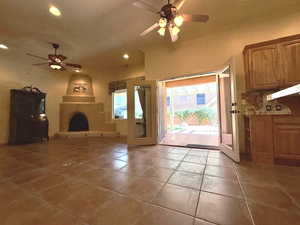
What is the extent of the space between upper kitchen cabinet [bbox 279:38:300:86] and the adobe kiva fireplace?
18.5 feet

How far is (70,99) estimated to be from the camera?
6.38 m

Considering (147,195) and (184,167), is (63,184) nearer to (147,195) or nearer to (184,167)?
(147,195)

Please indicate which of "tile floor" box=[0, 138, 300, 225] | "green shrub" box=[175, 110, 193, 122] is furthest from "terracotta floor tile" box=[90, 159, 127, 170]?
"green shrub" box=[175, 110, 193, 122]

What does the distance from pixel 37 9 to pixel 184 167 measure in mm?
3945

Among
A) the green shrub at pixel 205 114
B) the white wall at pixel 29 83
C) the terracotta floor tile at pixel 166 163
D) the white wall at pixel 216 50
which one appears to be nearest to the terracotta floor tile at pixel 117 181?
the terracotta floor tile at pixel 166 163

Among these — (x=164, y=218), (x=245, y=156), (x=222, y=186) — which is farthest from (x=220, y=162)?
(x=164, y=218)

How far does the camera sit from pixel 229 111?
294 centimetres

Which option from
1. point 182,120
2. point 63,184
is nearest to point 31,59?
point 63,184

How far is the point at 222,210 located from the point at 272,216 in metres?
0.38

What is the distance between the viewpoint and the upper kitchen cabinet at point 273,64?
88.8 inches

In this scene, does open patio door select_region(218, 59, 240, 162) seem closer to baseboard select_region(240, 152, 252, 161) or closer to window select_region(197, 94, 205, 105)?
baseboard select_region(240, 152, 252, 161)

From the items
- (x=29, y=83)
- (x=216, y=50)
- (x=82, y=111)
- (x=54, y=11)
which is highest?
(x=54, y=11)

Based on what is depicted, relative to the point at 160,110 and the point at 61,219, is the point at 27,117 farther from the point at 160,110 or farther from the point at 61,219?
the point at 61,219

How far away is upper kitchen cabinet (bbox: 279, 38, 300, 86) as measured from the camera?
224 cm
